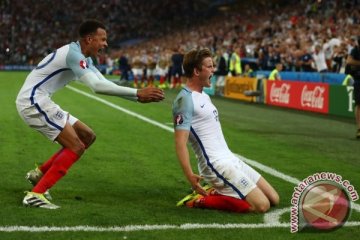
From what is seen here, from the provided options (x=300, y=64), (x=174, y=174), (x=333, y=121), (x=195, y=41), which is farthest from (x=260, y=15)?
(x=174, y=174)

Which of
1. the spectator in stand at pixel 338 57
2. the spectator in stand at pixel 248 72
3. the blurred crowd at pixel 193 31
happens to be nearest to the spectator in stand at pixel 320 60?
the blurred crowd at pixel 193 31

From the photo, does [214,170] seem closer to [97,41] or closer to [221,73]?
[97,41]

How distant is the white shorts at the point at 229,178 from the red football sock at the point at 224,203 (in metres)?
0.05

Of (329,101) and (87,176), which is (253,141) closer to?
(87,176)

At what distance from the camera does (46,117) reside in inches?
271

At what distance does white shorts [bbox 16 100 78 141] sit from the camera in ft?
22.5

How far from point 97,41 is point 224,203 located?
2.07 metres

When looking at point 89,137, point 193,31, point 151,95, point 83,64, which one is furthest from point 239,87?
point 193,31

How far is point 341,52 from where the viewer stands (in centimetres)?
2184

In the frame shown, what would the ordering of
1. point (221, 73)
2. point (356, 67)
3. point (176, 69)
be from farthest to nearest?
point (176, 69) → point (221, 73) → point (356, 67)

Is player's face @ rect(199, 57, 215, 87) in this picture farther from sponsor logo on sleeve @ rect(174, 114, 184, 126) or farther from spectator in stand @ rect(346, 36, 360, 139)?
spectator in stand @ rect(346, 36, 360, 139)

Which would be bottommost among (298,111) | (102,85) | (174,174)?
(298,111)

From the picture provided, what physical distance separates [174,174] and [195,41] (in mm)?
46732

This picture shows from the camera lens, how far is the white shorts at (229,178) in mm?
6457
